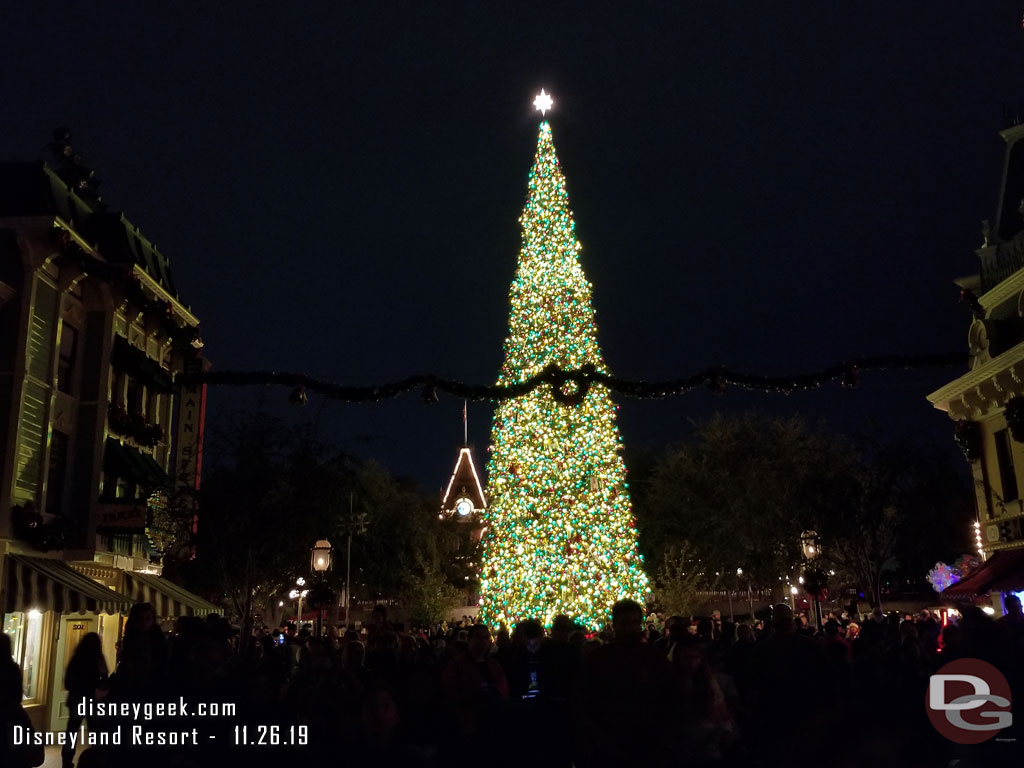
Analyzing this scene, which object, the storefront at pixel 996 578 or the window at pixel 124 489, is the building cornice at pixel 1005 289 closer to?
the storefront at pixel 996 578

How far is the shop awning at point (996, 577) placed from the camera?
749 inches

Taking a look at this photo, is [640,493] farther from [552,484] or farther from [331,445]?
[331,445]

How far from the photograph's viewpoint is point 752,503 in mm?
43250

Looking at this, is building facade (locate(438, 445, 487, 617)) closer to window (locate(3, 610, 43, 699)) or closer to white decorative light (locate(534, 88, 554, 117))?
white decorative light (locate(534, 88, 554, 117))

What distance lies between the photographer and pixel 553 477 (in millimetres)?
24109

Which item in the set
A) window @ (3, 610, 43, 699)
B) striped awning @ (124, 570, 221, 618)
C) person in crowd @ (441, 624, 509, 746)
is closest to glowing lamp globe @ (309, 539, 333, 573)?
striped awning @ (124, 570, 221, 618)

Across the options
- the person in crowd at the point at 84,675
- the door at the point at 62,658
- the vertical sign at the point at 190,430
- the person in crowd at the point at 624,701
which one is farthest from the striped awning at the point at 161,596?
the person in crowd at the point at 624,701

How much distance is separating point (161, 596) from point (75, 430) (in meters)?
4.66

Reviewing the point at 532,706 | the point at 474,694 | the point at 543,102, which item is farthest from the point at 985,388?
the point at 474,694

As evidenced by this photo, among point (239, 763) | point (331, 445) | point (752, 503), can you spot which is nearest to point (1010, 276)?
point (331, 445)

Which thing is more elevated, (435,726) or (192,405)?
(192,405)

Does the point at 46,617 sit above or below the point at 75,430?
below

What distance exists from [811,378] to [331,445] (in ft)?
38.9

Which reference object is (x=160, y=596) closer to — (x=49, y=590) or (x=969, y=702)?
(x=49, y=590)
